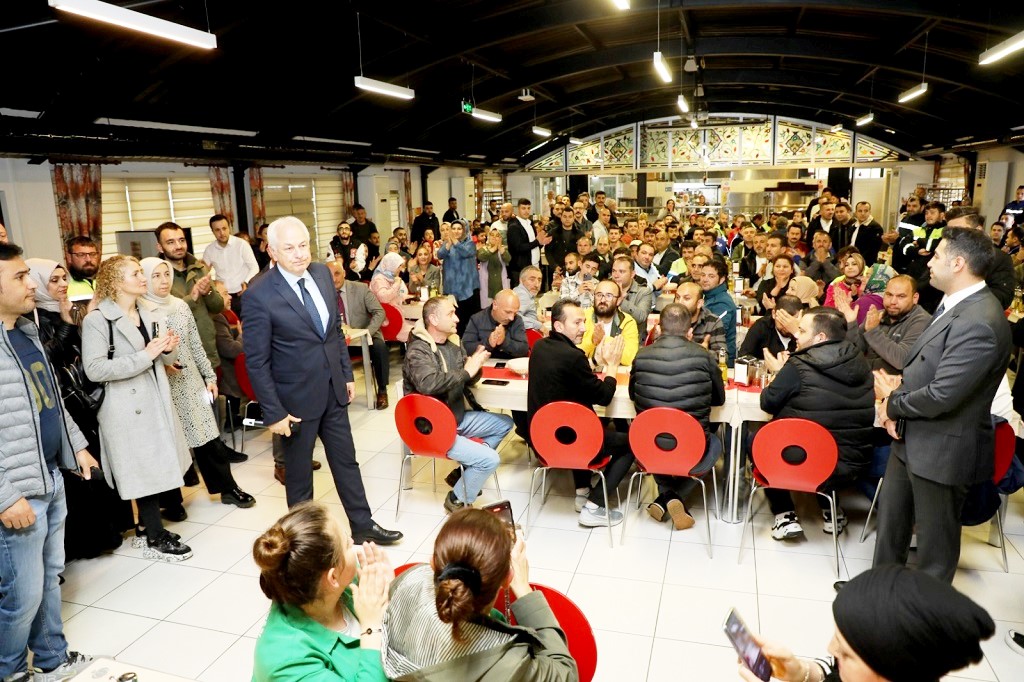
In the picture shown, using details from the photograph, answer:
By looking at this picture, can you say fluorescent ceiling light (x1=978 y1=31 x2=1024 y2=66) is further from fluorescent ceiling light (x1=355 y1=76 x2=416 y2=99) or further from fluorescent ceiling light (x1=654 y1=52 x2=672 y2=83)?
fluorescent ceiling light (x1=355 y1=76 x2=416 y2=99)

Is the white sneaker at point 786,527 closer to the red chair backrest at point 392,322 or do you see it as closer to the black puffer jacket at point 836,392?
the black puffer jacket at point 836,392

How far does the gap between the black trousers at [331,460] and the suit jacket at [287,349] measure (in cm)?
8

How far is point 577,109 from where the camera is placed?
18094 mm

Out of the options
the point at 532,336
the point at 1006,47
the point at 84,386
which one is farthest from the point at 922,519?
the point at 1006,47

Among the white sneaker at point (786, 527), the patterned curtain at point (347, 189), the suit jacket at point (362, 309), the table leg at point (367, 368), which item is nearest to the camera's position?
the white sneaker at point (786, 527)

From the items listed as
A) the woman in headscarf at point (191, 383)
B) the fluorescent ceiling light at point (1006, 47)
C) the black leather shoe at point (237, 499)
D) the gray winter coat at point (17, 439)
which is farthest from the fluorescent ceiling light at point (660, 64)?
the gray winter coat at point (17, 439)

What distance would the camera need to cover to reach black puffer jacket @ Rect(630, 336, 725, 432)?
3840mm

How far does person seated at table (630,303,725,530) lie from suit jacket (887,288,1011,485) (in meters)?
1.13

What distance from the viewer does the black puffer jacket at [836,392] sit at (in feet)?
11.8

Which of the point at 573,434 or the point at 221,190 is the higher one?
the point at 221,190

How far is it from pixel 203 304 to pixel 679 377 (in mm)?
3636

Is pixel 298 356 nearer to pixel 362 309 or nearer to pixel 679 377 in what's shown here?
pixel 679 377

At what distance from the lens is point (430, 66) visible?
33.8 feet

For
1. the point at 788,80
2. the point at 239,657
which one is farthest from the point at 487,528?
the point at 788,80
